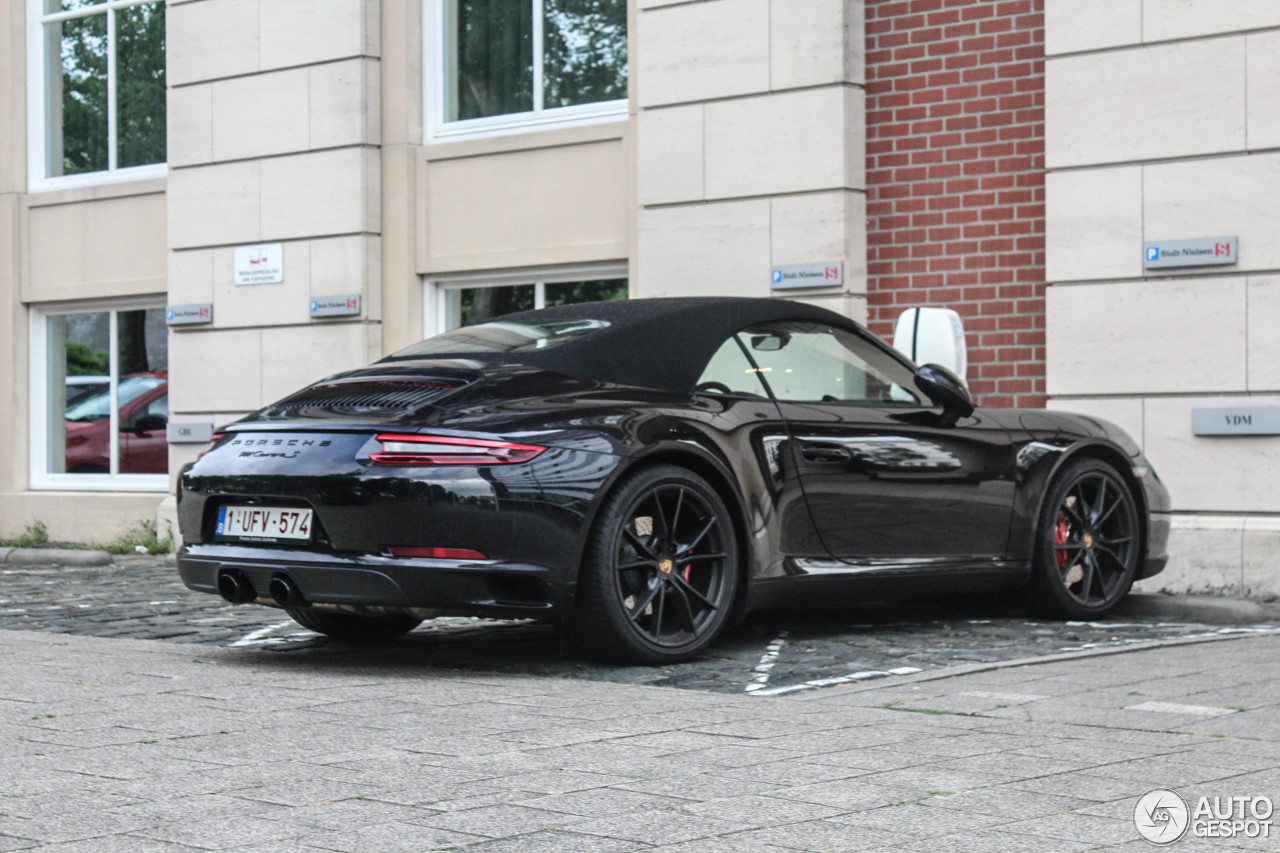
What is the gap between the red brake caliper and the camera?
309 inches

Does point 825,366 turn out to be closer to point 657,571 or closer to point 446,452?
point 657,571

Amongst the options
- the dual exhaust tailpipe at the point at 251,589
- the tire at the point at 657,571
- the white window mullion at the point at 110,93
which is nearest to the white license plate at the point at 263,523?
the dual exhaust tailpipe at the point at 251,589

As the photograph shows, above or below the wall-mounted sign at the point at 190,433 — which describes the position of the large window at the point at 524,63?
above

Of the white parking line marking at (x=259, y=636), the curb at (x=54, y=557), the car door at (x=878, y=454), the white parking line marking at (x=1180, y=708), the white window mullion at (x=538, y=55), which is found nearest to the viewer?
the white parking line marking at (x=1180, y=708)

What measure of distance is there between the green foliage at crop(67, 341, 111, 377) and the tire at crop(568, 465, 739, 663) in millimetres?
9650

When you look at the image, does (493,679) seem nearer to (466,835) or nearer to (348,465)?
(348,465)

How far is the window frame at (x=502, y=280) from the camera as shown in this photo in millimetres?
12312

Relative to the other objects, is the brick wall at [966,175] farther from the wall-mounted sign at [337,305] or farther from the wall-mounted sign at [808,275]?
the wall-mounted sign at [337,305]

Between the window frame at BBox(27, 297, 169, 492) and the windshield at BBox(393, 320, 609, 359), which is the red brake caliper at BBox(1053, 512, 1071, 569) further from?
the window frame at BBox(27, 297, 169, 492)

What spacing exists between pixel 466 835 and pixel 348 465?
2.53 meters

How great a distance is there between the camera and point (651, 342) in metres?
6.68

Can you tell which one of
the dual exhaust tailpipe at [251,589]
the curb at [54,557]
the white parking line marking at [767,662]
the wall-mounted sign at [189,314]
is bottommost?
the curb at [54,557]

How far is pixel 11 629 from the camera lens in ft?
26.2

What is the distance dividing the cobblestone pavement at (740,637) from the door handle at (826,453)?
752 millimetres
